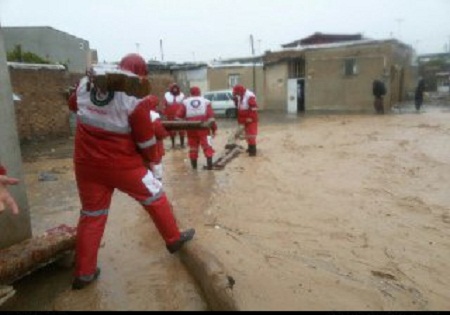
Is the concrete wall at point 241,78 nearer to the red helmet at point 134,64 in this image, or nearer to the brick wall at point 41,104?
the brick wall at point 41,104

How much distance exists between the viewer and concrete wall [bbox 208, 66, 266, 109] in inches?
1244

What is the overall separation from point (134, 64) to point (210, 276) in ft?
6.00

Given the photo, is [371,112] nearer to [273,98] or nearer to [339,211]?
[273,98]

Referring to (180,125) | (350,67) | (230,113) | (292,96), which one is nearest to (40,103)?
(180,125)

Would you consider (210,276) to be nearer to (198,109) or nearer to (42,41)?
(198,109)

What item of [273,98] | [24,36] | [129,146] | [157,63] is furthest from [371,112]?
[129,146]

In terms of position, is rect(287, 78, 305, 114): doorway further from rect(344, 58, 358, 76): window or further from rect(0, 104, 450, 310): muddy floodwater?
rect(0, 104, 450, 310): muddy floodwater

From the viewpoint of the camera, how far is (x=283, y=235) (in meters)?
5.11

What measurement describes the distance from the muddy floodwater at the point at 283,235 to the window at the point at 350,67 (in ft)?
56.8

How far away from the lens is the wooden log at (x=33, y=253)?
3451 millimetres

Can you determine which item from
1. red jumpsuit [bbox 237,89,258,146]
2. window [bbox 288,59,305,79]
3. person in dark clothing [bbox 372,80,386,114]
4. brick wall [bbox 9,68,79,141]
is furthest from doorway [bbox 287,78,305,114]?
red jumpsuit [bbox 237,89,258,146]

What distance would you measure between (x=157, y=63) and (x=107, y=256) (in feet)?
95.4

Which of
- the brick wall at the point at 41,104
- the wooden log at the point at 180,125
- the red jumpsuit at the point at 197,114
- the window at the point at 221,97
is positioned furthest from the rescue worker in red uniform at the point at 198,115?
the window at the point at 221,97

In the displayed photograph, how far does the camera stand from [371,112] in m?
25.3
